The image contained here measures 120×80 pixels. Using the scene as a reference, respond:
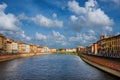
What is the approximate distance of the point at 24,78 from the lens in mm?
43844

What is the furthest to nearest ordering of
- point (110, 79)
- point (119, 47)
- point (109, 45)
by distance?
point (109, 45) → point (119, 47) → point (110, 79)

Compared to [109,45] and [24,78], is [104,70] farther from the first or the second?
[109,45]

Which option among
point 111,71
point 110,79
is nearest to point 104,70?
point 111,71

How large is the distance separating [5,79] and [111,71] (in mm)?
20442

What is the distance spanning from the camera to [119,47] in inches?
3588

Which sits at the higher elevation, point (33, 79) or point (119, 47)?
point (119, 47)

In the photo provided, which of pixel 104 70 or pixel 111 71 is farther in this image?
pixel 104 70

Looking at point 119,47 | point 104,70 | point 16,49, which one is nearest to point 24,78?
point 104,70

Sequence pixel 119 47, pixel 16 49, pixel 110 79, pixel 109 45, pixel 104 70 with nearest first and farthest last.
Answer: pixel 110 79
pixel 104 70
pixel 119 47
pixel 109 45
pixel 16 49

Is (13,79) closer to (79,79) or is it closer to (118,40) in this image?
(79,79)

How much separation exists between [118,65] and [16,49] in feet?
512

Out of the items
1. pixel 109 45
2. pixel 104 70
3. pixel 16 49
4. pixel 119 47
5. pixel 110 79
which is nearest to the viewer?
pixel 110 79

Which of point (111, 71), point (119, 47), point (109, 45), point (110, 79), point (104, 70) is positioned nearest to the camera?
point (110, 79)

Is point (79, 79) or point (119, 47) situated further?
point (119, 47)
